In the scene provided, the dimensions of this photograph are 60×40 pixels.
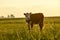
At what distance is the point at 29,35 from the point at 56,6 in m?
0.56

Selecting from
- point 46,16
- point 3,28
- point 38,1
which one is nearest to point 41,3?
point 38,1

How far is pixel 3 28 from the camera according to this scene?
4.09 feet

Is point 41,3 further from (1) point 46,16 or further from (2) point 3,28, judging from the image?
(2) point 3,28

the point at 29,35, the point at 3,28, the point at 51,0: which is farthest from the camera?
the point at 51,0

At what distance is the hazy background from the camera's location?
4.23 ft

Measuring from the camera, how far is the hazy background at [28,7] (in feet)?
4.23

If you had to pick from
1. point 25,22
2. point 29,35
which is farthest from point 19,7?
point 29,35

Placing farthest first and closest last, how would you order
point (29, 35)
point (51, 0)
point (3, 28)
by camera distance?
point (51, 0)
point (3, 28)
point (29, 35)

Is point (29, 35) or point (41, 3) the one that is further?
point (41, 3)

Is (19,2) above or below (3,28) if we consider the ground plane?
above

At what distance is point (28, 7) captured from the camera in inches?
51.9

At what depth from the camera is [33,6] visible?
4.32 feet

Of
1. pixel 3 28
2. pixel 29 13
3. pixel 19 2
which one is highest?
pixel 19 2

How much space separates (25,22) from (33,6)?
7.1 inches
